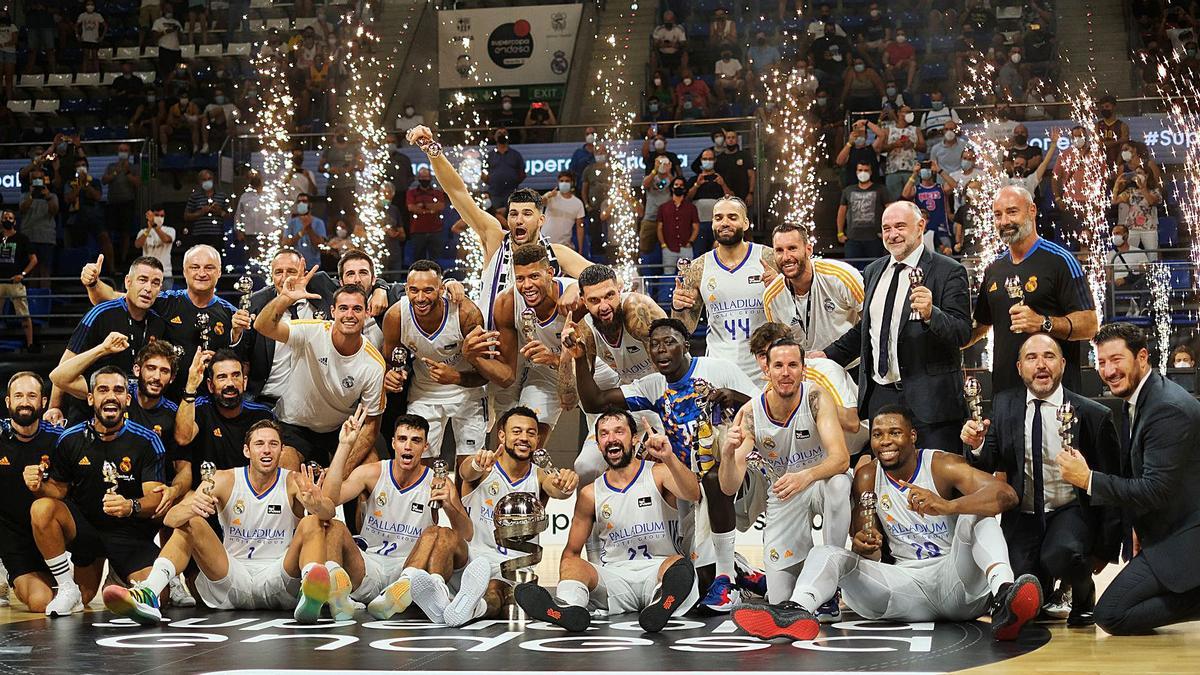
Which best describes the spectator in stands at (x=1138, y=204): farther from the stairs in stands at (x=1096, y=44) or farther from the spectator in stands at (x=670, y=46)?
the spectator in stands at (x=670, y=46)

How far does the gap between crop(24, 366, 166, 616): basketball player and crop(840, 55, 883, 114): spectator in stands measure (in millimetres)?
9703

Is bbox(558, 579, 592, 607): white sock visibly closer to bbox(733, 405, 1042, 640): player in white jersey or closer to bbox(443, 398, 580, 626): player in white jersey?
bbox(443, 398, 580, 626): player in white jersey

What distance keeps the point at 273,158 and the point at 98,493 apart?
8.50 meters

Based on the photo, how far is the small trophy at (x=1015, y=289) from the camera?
6613 mm

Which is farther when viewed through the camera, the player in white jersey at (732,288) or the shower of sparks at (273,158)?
the shower of sparks at (273,158)

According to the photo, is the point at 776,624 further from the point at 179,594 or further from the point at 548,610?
the point at 179,594

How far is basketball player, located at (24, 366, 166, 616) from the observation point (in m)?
7.15

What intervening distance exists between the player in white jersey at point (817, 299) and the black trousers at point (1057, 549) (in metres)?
1.54

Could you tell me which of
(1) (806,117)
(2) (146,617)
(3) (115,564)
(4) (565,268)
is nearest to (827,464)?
(4) (565,268)

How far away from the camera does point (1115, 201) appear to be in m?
13.0

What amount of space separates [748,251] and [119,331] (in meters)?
3.76

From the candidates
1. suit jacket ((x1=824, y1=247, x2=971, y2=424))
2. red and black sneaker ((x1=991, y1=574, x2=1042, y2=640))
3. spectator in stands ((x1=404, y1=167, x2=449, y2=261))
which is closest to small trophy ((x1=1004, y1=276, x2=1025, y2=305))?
suit jacket ((x1=824, y1=247, x2=971, y2=424))

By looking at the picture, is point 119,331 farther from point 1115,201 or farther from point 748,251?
point 1115,201

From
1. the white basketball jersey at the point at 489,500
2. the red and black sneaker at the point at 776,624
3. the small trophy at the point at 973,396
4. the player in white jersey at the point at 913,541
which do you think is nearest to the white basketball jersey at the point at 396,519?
the white basketball jersey at the point at 489,500
